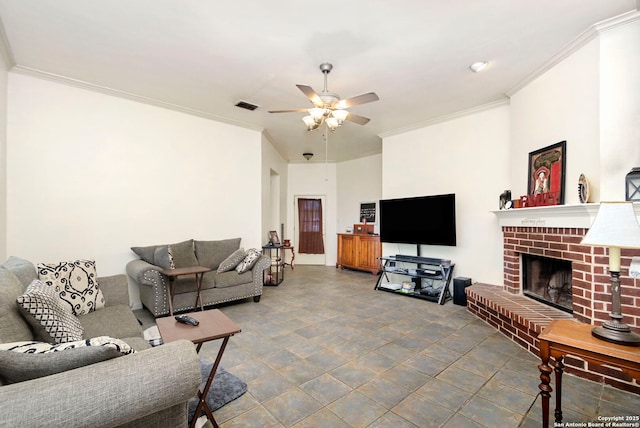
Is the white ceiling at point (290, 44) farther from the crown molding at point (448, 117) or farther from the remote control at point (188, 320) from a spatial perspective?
the remote control at point (188, 320)

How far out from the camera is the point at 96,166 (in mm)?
3688

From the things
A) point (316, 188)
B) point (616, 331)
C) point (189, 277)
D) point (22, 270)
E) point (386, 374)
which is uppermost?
point (316, 188)

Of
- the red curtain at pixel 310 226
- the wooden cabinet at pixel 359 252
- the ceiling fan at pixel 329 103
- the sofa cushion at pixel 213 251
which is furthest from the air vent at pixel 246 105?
the red curtain at pixel 310 226

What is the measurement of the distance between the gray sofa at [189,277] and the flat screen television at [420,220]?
7.40 feet

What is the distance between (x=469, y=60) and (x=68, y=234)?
4.95m

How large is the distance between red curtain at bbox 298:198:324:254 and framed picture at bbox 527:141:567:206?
5.07 m

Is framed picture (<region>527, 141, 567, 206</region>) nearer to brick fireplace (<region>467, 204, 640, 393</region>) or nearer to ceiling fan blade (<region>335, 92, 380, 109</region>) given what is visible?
brick fireplace (<region>467, 204, 640, 393</region>)

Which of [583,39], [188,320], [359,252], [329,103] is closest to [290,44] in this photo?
[329,103]

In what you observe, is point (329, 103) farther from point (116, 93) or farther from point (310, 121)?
point (116, 93)

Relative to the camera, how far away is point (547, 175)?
314 cm

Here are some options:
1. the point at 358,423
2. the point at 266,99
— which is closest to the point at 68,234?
the point at 266,99

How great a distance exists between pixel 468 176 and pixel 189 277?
4.27m

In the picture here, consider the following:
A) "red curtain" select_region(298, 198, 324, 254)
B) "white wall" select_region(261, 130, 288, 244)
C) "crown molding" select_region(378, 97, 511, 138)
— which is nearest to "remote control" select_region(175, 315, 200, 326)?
"white wall" select_region(261, 130, 288, 244)

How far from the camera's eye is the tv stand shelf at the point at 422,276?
434cm
